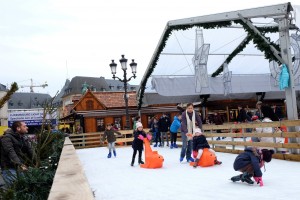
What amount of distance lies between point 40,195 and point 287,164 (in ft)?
19.5

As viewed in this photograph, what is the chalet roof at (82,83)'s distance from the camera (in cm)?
8744

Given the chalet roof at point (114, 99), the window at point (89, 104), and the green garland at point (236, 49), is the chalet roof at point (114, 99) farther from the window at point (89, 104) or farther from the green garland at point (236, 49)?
the green garland at point (236, 49)

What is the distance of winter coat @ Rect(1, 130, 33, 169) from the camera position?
4.86 metres

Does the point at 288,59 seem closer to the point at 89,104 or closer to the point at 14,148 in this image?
the point at 14,148

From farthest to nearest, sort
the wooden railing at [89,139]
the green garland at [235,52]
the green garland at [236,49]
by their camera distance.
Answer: the wooden railing at [89,139]
the green garland at [235,52]
the green garland at [236,49]

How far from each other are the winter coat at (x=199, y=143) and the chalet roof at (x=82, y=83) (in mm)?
78455

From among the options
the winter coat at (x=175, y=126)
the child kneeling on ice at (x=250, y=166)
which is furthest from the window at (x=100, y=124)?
the child kneeling on ice at (x=250, y=166)

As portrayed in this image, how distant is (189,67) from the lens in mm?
17438

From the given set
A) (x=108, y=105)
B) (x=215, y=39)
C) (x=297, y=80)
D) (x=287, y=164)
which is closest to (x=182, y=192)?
(x=287, y=164)

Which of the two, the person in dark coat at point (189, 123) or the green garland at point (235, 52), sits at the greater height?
the green garland at point (235, 52)

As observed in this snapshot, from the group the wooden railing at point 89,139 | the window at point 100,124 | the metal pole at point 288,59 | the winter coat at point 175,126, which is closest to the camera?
the metal pole at point 288,59

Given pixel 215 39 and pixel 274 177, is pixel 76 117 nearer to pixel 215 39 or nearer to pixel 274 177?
pixel 215 39

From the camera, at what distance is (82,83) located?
88562mm

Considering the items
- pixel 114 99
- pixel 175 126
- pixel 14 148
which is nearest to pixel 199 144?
pixel 14 148
